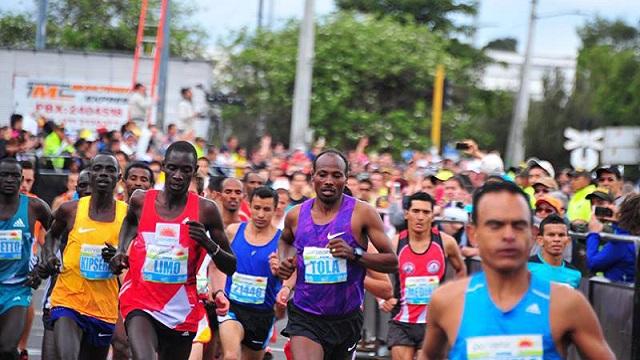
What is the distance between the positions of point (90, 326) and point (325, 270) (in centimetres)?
207

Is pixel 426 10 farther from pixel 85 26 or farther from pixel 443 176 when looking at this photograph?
pixel 443 176

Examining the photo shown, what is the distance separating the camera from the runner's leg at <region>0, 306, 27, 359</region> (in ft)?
33.9

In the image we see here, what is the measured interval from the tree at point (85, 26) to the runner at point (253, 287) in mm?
45228

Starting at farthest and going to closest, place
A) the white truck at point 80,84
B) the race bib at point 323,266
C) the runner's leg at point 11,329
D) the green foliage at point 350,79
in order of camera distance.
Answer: the green foliage at point 350,79
the white truck at point 80,84
the runner's leg at point 11,329
the race bib at point 323,266

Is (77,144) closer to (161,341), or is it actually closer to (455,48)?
(161,341)

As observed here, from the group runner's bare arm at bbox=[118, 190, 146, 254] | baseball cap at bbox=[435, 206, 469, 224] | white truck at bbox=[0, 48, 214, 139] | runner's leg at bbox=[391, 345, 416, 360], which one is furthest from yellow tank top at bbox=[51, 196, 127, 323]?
white truck at bbox=[0, 48, 214, 139]

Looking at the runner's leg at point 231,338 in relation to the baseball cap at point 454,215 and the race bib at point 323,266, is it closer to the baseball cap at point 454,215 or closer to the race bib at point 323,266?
the race bib at point 323,266

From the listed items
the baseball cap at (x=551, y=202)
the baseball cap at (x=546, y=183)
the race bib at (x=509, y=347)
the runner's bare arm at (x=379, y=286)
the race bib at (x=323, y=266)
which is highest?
the baseball cap at (x=546, y=183)

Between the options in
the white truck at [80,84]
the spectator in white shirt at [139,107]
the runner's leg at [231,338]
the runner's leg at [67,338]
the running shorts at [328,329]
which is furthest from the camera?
the white truck at [80,84]

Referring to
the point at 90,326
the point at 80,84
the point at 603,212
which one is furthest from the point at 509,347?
the point at 80,84

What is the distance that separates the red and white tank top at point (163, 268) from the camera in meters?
8.82

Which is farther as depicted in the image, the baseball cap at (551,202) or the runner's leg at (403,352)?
the baseball cap at (551,202)

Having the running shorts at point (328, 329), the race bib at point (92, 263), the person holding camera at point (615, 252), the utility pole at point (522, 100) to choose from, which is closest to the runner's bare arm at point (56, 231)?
the race bib at point (92, 263)

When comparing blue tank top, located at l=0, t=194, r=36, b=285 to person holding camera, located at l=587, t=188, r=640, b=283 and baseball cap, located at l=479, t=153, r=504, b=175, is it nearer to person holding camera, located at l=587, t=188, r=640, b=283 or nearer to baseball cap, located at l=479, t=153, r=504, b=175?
person holding camera, located at l=587, t=188, r=640, b=283
